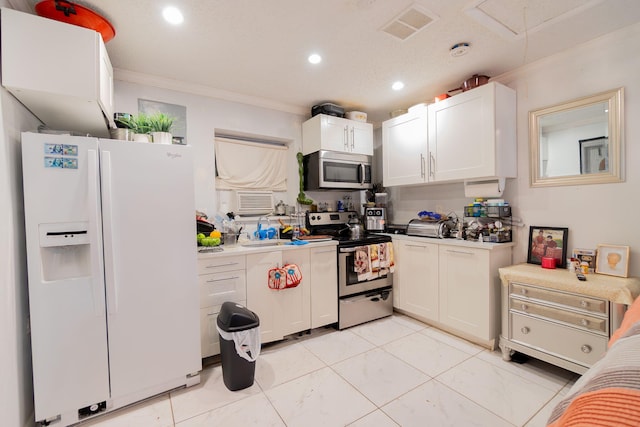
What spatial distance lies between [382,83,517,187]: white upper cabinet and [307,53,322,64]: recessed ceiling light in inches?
52.6

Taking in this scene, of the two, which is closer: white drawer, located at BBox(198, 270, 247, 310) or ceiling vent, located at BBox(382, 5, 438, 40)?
ceiling vent, located at BBox(382, 5, 438, 40)

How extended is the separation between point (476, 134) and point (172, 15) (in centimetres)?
260

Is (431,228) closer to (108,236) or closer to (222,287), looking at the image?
(222,287)

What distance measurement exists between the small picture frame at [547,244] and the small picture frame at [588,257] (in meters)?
0.10

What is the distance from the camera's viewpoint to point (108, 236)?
166 centimetres

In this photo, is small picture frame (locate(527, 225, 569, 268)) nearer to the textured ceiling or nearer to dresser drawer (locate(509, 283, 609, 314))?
dresser drawer (locate(509, 283, 609, 314))

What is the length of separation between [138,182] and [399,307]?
2881 millimetres

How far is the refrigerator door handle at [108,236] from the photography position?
1.65 m

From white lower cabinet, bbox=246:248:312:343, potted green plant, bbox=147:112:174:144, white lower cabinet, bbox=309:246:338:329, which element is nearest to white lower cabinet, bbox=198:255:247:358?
white lower cabinet, bbox=246:248:312:343

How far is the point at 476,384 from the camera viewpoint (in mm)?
1953

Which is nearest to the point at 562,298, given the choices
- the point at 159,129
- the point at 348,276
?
the point at 348,276

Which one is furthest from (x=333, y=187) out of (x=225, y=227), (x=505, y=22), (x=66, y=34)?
(x=66, y=34)

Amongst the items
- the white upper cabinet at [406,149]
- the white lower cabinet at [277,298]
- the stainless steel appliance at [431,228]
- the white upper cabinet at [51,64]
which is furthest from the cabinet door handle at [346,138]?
the white upper cabinet at [51,64]

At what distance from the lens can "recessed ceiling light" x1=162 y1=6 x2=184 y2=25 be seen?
5.58ft
